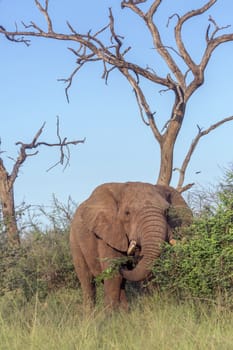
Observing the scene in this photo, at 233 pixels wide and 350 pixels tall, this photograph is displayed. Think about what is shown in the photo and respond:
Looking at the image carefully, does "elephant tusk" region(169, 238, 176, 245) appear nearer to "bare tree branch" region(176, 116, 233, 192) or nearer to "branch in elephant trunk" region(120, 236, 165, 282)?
"branch in elephant trunk" region(120, 236, 165, 282)

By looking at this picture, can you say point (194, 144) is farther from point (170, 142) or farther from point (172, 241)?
point (172, 241)

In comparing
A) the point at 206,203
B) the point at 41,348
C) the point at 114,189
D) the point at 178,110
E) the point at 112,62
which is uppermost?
the point at 112,62

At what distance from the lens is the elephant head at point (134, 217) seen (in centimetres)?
1039

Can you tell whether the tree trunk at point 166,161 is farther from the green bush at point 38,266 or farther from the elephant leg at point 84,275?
the elephant leg at point 84,275

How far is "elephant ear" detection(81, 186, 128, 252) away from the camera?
11.2 m

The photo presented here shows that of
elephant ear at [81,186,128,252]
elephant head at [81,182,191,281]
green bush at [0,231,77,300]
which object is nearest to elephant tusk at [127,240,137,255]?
elephant head at [81,182,191,281]

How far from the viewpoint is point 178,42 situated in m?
16.0

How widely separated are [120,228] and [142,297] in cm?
103

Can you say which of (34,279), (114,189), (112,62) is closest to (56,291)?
(34,279)

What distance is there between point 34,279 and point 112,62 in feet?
17.4

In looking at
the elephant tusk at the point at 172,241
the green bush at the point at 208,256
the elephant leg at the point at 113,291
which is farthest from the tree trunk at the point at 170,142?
the green bush at the point at 208,256

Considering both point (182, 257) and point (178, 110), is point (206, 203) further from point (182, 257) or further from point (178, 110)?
point (178, 110)

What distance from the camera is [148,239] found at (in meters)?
10.4

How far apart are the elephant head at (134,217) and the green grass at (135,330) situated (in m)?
0.73
